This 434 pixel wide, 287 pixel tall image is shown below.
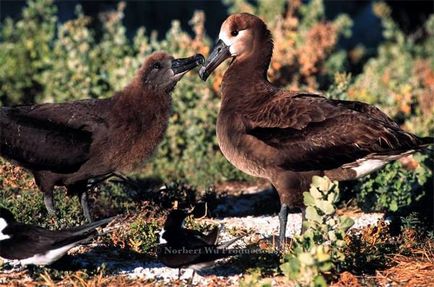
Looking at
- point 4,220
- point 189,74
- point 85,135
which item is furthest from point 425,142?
point 189,74

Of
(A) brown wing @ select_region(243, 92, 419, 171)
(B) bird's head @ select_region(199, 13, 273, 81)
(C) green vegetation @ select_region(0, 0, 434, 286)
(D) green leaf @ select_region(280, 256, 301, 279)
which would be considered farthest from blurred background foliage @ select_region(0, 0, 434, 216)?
(D) green leaf @ select_region(280, 256, 301, 279)

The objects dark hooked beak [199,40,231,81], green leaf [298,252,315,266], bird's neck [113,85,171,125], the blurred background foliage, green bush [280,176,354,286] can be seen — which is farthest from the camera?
the blurred background foliage

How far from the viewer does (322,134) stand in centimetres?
635

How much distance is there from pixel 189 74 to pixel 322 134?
155 inches

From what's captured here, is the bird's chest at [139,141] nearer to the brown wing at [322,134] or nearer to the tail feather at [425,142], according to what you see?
the brown wing at [322,134]

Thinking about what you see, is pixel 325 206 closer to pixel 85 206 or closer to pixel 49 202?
pixel 85 206

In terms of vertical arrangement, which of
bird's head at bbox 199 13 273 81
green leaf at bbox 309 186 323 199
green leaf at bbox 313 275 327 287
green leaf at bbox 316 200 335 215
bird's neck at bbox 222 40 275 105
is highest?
bird's head at bbox 199 13 273 81

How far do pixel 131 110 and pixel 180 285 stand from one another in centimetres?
181

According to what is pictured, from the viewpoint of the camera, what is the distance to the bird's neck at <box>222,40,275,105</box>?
6.90m

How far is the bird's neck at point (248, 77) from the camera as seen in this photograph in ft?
22.6

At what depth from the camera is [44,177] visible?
675cm

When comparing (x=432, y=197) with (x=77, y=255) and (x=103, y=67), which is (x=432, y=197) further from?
(x=103, y=67)

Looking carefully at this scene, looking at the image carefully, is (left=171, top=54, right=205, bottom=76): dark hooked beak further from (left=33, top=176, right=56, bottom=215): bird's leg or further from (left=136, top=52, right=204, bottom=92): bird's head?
(left=33, top=176, right=56, bottom=215): bird's leg

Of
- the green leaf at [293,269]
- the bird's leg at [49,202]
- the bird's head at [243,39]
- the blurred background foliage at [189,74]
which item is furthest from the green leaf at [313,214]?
the blurred background foliage at [189,74]
